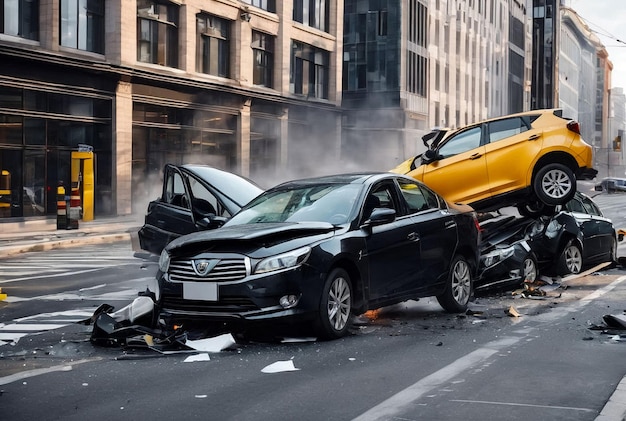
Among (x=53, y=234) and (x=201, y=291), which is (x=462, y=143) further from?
(x=53, y=234)

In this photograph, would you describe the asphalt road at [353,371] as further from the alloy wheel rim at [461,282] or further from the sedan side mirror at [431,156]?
the sedan side mirror at [431,156]

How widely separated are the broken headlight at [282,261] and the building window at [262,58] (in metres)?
31.9

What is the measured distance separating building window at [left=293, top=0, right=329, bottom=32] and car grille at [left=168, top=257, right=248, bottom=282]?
36185 mm

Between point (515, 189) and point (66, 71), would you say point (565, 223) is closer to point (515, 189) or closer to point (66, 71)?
point (515, 189)

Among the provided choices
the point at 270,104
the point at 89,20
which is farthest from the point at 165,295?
the point at 270,104

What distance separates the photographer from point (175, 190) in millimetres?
13203

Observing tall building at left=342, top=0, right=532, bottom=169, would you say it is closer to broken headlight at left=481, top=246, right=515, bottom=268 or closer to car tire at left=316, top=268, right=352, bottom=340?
broken headlight at left=481, top=246, right=515, bottom=268

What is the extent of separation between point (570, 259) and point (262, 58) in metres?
28.0

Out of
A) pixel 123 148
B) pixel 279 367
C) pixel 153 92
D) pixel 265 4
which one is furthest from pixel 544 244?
pixel 265 4

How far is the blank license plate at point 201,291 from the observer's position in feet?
26.9

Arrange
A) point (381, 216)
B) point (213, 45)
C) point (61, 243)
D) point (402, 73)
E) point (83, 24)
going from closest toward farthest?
1. point (381, 216)
2. point (61, 243)
3. point (83, 24)
4. point (213, 45)
5. point (402, 73)

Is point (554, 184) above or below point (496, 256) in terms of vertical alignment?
above

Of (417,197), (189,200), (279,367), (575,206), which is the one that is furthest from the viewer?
(575,206)

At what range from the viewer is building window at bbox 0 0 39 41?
Result: 26.9m
